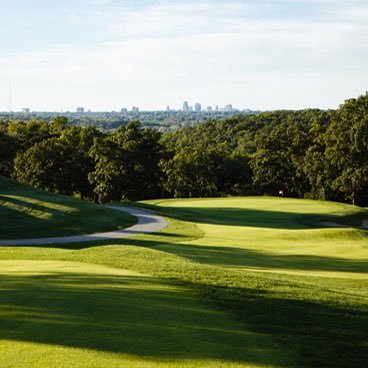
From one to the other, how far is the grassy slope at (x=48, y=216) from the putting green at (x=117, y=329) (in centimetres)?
2087

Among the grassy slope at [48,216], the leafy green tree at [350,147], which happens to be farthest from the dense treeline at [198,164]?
the grassy slope at [48,216]

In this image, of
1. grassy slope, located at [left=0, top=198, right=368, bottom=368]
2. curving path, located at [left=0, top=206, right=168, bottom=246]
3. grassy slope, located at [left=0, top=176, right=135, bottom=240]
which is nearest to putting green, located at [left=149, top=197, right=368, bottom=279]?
grassy slope, located at [left=0, top=198, right=368, bottom=368]

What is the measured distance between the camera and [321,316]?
10984 mm

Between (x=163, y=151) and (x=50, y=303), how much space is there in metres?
76.2

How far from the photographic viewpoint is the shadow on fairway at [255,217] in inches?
1569

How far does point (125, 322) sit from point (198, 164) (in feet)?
239

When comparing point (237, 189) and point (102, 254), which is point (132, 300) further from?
point (237, 189)

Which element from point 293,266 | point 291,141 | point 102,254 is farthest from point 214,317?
point 291,141

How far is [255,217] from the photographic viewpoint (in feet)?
142

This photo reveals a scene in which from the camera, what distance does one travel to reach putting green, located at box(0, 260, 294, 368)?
778 centimetres

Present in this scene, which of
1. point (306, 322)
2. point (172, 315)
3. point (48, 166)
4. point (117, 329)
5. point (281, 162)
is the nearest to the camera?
point (117, 329)

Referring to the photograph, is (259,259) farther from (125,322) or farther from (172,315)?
(125,322)

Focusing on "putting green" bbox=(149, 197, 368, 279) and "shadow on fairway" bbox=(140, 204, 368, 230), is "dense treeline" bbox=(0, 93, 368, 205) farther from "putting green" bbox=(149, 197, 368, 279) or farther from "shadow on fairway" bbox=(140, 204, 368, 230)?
"shadow on fairway" bbox=(140, 204, 368, 230)

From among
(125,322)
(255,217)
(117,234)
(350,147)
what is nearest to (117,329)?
(125,322)
